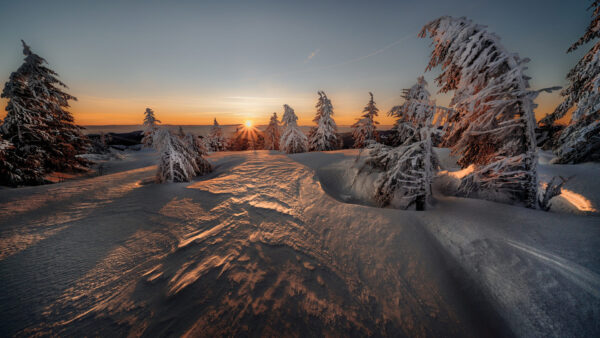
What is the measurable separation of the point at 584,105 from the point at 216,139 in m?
33.6

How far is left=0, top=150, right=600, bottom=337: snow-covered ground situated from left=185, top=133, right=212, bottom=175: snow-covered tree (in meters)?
3.32

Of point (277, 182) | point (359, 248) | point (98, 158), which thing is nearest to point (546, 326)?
point (359, 248)

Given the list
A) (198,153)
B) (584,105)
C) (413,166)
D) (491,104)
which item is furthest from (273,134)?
(584,105)

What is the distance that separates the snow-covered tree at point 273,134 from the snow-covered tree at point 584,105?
72.3ft

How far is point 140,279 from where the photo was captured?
6.70ft

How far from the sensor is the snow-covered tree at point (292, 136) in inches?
617

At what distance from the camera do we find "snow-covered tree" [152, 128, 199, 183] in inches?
229

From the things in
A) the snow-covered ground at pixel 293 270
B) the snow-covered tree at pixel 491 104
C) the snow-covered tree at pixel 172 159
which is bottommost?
the snow-covered ground at pixel 293 270

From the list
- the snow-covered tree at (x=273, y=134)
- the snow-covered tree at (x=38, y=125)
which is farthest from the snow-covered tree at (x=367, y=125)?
the snow-covered tree at (x=38, y=125)

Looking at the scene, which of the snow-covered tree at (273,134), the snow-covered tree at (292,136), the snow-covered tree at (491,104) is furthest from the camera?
the snow-covered tree at (273,134)

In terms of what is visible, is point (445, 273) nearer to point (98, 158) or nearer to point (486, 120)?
point (486, 120)

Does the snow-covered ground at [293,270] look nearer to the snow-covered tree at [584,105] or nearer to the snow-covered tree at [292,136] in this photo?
the snow-covered tree at [584,105]

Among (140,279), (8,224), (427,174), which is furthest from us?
(427,174)

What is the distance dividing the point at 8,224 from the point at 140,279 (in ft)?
9.92
